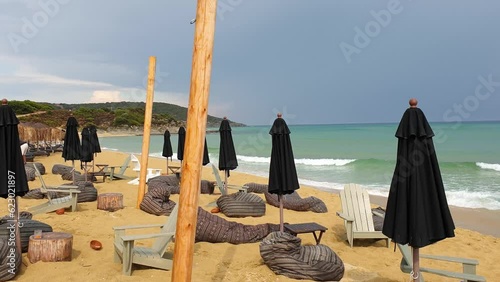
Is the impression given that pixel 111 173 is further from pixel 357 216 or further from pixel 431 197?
pixel 431 197

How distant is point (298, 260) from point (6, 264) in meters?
3.21

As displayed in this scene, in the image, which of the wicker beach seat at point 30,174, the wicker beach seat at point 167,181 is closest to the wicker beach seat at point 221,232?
the wicker beach seat at point 167,181

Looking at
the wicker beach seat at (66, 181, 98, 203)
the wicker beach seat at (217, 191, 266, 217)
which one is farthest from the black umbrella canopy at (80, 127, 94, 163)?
the wicker beach seat at (217, 191, 266, 217)

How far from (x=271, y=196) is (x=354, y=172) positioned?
11.6m

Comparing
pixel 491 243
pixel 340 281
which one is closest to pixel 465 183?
pixel 491 243

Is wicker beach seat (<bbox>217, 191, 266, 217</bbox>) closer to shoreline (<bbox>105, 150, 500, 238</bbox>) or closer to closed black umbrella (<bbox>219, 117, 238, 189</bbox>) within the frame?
closed black umbrella (<bbox>219, 117, 238, 189</bbox>)

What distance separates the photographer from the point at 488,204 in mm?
10641

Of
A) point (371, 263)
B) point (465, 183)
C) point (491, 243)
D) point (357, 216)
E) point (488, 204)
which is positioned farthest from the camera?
point (465, 183)

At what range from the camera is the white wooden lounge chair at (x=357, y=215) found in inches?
235

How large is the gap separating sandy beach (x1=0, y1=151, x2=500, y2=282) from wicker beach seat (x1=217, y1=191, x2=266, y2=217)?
16cm

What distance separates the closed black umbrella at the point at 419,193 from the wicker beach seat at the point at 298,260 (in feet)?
3.87

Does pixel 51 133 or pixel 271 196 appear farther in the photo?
pixel 51 133

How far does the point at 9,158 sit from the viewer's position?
4.09 metres

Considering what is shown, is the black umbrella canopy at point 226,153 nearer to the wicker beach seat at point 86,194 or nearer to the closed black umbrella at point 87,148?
the wicker beach seat at point 86,194
